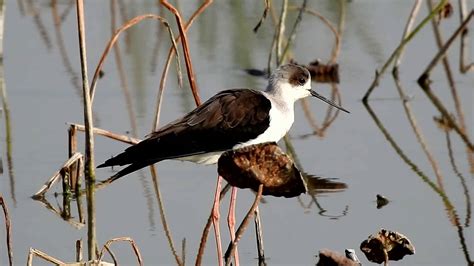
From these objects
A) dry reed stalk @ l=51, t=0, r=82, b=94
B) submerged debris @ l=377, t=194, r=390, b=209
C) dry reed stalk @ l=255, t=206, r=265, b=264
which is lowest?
dry reed stalk @ l=255, t=206, r=265, b=264

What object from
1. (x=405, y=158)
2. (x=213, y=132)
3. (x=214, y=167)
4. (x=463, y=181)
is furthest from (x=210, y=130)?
(x=405, y=158)

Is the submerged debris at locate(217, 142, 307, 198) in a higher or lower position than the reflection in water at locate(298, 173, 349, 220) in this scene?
lower

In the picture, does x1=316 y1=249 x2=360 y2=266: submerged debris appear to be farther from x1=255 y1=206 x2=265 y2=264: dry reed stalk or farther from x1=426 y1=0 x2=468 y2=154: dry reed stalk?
x1=426 y1=0 x2=468 y2=154: dry reed stalk

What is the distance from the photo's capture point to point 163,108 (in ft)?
24.3

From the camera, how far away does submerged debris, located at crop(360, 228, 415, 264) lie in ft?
13.9

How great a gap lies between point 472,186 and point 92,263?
7.71 feet

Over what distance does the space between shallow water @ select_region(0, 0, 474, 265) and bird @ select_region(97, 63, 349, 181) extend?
14.4 inches

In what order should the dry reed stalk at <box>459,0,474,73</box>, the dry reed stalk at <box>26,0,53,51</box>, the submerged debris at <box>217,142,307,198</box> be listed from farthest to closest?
1. the dry reed stalk at <box>26,0,53,51</box>
2. the dry reed stalk at <box>459,0,474,73</box>
3. the submerged debris at <box>217,142,307,198</box>

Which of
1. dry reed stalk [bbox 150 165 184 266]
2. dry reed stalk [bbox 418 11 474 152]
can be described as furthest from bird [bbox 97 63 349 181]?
dry reed stalk [bbox 418 11 474 152]

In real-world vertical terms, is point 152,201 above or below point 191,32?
below

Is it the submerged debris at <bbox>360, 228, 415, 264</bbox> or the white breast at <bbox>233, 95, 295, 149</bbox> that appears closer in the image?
the submerged debris at <bbox>360, 228, 415, 264</bbox>

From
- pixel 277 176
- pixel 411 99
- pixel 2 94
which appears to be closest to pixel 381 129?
pixel 411 99

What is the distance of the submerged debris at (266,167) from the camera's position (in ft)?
13.4

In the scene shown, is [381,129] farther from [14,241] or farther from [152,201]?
[14,241]
